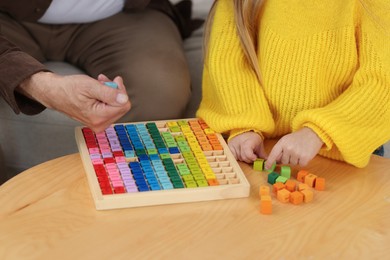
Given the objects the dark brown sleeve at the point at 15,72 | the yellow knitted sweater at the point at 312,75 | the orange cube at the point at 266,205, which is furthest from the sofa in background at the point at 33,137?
the orange cube at the point at 266,205

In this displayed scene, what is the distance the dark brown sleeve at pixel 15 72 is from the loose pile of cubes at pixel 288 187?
1.38 ft

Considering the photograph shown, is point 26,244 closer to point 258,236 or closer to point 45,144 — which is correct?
Answer: point 258,236

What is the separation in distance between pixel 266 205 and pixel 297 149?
0.15 meters

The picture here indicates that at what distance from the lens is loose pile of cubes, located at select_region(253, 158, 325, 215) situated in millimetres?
1030

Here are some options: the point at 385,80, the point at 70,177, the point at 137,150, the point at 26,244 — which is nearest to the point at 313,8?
the point at 385,80

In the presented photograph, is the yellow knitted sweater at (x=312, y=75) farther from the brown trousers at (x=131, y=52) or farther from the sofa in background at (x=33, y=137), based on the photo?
the sofa in background at (x=33, y=137)

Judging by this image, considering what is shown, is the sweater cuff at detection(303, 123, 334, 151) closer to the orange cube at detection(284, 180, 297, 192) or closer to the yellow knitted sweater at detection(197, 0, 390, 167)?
the yellow knitted sweater at detection(197, 0, 390, 167)

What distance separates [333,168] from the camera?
3.82 ft

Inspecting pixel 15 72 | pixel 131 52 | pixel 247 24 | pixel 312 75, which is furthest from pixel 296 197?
pixel 131 52

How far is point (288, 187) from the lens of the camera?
1069 mm

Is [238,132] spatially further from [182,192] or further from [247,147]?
[182,192]

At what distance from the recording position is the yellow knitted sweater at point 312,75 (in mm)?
1154

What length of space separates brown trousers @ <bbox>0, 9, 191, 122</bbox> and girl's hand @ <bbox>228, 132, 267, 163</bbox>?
319mm

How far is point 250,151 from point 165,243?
287 millimetres
